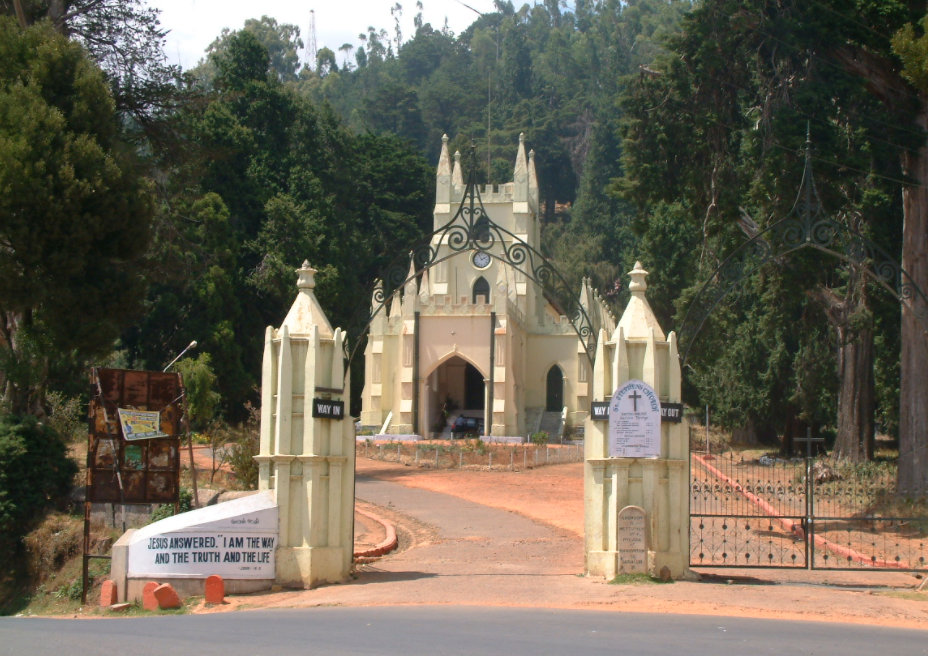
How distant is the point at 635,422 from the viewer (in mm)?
13148

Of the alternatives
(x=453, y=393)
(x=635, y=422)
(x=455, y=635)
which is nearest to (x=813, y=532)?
(x=635, y=422)

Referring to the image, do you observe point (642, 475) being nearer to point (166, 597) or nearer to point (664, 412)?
point (664, 412)

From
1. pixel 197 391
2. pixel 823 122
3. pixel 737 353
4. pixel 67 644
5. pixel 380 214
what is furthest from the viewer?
pixel 380 214

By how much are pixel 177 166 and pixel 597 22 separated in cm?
13380

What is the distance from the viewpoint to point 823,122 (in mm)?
20766

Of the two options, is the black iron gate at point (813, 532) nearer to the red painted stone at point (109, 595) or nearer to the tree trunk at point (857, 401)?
the tree trunk at point (857, 401)

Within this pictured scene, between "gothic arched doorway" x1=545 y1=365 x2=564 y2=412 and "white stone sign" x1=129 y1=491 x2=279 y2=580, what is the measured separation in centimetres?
3686

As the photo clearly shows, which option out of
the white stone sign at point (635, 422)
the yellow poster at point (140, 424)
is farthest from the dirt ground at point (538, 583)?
the yellow poster at point (140, 424)

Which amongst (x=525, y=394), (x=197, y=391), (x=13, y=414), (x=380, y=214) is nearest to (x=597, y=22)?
(x=380, y=214)

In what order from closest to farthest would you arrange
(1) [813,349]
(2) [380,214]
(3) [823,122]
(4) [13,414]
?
(4) [13,414]
(3) [823,122]
(1) [813,349]
(2) [380,214]

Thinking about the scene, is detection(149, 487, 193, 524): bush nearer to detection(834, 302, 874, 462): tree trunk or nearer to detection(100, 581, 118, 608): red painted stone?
detection(100, 581, 118, 608): red painted stone

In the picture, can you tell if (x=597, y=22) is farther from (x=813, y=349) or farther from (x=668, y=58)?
(x=668, y=58)

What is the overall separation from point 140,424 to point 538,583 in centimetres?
643

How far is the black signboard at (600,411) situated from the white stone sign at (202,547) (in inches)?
178
